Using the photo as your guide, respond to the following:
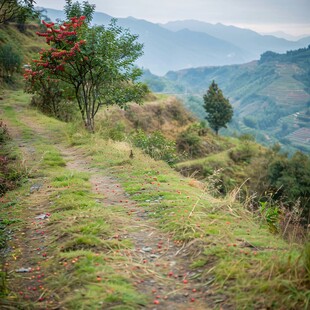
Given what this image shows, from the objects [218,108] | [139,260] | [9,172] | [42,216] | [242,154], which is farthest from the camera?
[218,108]

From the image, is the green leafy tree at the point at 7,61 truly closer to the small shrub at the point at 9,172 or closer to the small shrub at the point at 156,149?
the small shrub at the point at 156,149

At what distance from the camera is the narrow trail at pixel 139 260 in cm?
395

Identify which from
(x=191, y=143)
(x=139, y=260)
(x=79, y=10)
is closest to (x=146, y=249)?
(x=139, y=260)

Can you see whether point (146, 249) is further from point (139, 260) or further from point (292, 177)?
point (292, 177)

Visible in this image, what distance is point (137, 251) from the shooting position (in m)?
5.01

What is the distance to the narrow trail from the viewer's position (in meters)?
3.95

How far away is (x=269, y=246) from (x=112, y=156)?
24.4 ft

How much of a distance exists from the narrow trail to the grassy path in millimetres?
15

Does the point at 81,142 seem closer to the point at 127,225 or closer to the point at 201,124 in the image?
the point at 127,225

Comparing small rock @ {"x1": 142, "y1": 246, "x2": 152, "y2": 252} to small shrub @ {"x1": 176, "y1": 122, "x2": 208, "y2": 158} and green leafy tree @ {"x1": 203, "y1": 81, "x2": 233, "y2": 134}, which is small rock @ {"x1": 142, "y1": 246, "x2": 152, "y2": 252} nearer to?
small shrub @ {"x1": 176, "y1": 122, "x2": 208, "y2": 158}

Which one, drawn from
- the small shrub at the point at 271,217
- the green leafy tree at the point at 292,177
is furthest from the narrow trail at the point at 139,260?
the green leafy tree at the point at 292,177

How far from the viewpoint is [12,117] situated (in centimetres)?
1944

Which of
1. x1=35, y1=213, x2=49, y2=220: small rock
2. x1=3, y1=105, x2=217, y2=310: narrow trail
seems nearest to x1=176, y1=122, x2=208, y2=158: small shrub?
x1=3, y1=105, x2=217, y2=310: narrow trail

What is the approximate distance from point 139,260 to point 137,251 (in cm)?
29
